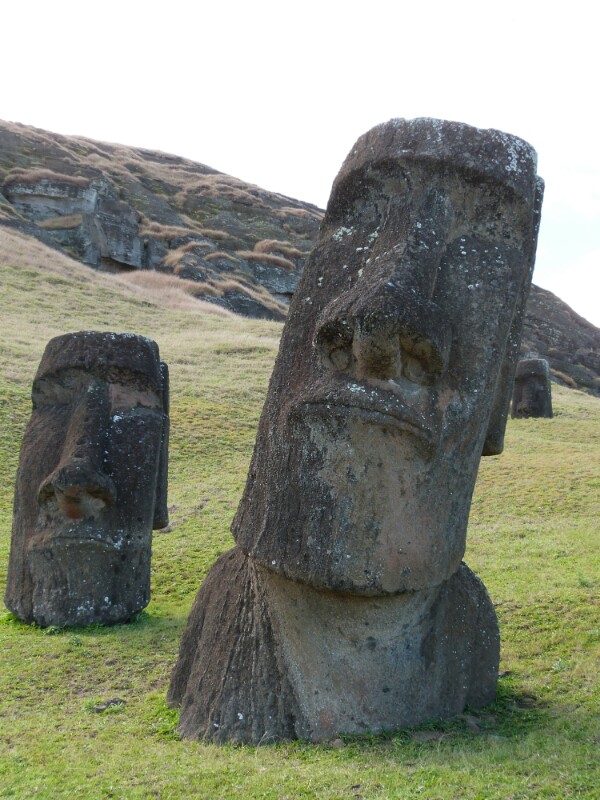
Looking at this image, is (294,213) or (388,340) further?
(294,213)

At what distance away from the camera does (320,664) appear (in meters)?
5.28

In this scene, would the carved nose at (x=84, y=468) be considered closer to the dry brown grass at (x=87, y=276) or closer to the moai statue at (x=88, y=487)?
the moai statue at (x=88, y=487)

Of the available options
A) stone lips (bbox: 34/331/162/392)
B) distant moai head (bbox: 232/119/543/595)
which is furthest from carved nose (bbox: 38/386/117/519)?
distant moai head (bbox: 232/119/543/595)

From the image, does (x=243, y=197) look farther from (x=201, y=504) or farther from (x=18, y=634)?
(x=18, y=634)

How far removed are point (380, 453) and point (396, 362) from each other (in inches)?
20.3

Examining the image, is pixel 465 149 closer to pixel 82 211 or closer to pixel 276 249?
pixel 82 211

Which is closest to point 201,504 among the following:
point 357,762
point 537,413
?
point 357,762

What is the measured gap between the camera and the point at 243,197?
7731 centimetres

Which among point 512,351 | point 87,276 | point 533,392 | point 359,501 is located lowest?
point 87,276

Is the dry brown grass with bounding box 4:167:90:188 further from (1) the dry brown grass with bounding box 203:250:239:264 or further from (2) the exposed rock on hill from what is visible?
(1) the dry brown grass with bounding box 203:250:239:264

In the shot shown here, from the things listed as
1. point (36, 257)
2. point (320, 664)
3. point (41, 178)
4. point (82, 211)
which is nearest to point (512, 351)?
point (320, 664)

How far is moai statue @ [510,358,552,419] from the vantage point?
25.2 meters

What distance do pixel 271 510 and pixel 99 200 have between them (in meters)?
51.4

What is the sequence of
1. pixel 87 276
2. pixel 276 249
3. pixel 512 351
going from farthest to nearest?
1. pixel 276 249
2. pixel 87 276
3. pixel 512 351
